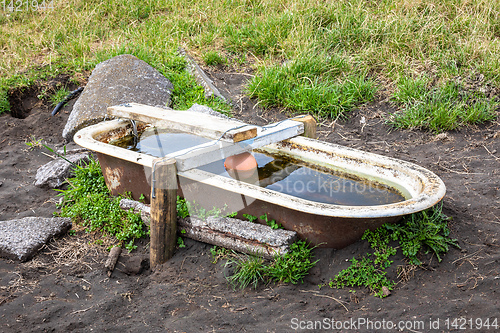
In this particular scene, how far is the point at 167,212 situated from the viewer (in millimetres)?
2771

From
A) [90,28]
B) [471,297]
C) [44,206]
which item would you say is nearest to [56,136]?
[44,206]

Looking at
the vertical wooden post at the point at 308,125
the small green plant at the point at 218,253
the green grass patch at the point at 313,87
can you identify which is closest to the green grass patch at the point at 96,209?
the small green plant at the point at 218,253

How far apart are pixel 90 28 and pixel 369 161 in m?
5.83

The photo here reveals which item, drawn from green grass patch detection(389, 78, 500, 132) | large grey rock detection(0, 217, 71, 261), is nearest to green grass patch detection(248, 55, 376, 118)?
green grass patch detection(389, 78, 500, 132)

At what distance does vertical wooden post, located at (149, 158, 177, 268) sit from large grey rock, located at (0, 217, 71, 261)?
91 cm

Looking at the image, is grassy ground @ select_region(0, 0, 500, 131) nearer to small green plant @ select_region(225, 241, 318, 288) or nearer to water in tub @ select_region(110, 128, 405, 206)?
water in tub @ select_region(110, 128, 405, 206)

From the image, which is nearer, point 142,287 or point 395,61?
point 142,287

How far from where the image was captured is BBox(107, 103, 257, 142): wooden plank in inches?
109

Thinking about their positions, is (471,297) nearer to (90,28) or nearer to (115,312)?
(115,312)

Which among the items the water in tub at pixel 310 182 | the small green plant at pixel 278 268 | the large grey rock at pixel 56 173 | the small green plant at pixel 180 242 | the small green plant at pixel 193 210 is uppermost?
the water in tub at pixel 310 182

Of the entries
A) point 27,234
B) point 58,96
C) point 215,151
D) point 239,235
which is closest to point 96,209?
point 27,234

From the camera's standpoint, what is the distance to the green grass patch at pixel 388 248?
8.04 feet

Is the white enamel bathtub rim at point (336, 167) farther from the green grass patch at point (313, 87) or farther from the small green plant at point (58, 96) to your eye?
the small green plant at point (58, 96)

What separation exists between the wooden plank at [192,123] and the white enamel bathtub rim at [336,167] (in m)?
0.28
